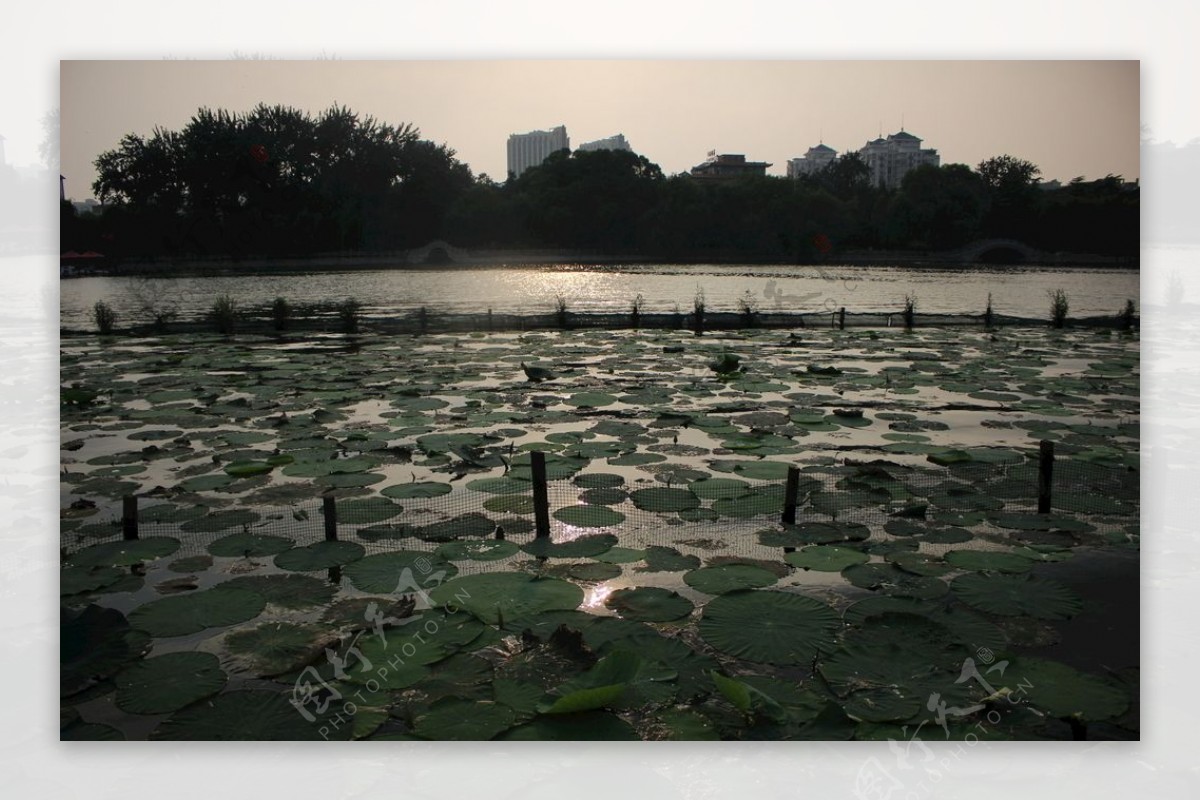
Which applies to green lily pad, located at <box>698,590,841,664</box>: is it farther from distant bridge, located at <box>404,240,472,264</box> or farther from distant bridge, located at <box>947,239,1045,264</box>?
distant bridge, located at <box>404,240,472,264</box>

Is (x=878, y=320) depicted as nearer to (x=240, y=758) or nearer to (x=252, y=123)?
Result: (x=252, y=123)

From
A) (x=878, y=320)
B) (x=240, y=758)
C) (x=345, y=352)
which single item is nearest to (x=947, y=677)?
(x=240, y=758)

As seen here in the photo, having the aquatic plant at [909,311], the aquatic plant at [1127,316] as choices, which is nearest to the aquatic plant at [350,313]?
the aquatic plant at [909,311]

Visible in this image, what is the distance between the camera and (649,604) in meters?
3.53

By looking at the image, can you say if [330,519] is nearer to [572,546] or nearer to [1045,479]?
[572,546]

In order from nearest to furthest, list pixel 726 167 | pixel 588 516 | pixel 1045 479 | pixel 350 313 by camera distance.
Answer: pixel 588 516 → pixel 1045 479 → pixel 726 167 → pixel 350 313

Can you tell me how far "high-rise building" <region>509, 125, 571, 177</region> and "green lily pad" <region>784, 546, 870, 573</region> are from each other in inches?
109

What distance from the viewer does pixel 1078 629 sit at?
11.1 ft

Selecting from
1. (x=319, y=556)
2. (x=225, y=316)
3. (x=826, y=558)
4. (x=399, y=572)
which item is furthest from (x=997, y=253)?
(x=225, y=316)

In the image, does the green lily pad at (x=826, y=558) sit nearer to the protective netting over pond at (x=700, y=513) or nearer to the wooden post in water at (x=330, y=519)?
the protective netting over pond at (x=700, y=513)

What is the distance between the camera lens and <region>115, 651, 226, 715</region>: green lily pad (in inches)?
115

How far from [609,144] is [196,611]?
144 inches

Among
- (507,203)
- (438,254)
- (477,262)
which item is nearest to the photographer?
(507,203)

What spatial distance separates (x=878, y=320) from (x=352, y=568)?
12.6m
